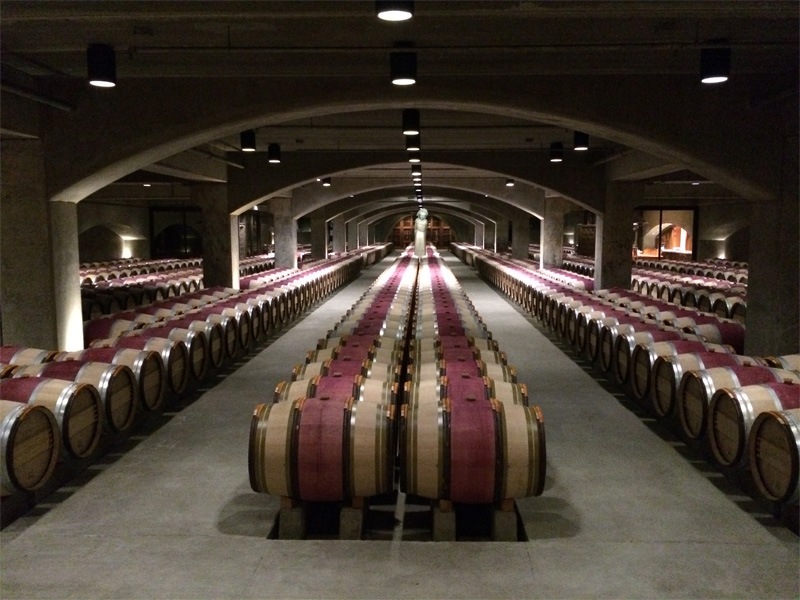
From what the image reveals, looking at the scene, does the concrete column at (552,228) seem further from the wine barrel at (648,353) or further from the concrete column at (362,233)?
the concrete column at (362,233)

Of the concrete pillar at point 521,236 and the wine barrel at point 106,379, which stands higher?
the concrete pillar at point 521,236

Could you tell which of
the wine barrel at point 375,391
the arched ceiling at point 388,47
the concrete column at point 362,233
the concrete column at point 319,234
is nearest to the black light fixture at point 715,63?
the arched ceiling at point 388,47

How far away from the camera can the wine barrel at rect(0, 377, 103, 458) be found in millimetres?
4227

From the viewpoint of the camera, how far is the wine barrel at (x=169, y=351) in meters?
6.00

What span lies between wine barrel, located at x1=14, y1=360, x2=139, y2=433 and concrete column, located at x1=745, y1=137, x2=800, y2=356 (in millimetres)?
6736

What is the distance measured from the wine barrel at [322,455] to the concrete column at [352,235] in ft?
109

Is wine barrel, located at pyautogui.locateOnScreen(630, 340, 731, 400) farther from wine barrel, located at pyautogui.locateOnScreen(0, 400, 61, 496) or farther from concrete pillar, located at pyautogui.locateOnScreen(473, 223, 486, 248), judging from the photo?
concrete pillar, located at pyautogui.locateOnScreen(473, 223, 486, 248)

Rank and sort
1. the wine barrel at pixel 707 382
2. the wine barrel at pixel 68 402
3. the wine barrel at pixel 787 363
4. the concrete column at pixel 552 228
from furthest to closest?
the concrete column at pixel 552 228 < the wine barrel at pixel 787 363 < the wine barrel at pixel 707 382 < the wine barrel at pixel 68 402

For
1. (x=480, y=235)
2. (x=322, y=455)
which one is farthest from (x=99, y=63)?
(x=480, y=235)

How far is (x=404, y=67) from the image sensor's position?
5.36 m

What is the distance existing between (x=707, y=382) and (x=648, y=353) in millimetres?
1315

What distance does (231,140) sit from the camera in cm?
1187

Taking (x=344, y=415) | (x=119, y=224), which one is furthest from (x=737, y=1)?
(x=119, y=224)

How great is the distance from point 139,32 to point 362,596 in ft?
15.8
